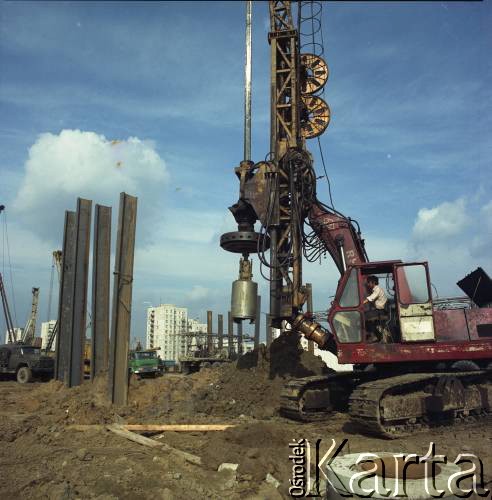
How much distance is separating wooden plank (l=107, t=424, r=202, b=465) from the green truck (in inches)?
679

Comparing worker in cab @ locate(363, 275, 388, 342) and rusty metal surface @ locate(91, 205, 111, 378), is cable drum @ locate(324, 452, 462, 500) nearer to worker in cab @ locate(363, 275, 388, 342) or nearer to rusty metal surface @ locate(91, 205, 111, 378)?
worker in cab @ locate(363, 275, 388, 342)

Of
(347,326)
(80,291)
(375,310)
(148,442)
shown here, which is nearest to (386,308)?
(375,310)

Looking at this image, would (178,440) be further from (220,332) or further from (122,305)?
(220,332)

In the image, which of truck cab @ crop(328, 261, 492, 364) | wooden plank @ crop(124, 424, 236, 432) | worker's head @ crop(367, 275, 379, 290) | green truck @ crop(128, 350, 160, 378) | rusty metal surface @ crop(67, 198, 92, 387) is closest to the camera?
wooden plank @ crop(124, 424, 236, 432)

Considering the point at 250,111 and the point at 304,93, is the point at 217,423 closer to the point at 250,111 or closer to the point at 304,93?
the point at 250,111

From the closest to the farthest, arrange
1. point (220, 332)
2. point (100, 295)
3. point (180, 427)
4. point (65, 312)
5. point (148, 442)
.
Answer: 1. point (148, 442)
2. point (180, 427)
3. point (100, 295)
4. point (65, 312)
5. point (220, 332)

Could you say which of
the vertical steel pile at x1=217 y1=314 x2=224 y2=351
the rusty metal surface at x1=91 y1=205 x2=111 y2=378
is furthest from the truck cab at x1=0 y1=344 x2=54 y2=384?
the vertical steel pile at x1=217 y1=314 x2=224 y2=351

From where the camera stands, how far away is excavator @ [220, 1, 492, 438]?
838 centimetres

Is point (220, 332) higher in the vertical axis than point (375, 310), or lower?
higher

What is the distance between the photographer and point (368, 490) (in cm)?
385

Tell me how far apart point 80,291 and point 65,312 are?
0.70 metres

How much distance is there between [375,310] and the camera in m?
8.84

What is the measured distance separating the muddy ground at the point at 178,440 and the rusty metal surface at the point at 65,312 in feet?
2.71

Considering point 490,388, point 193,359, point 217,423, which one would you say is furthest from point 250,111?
point 193,359
